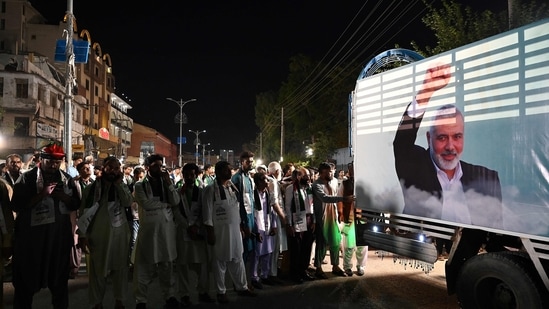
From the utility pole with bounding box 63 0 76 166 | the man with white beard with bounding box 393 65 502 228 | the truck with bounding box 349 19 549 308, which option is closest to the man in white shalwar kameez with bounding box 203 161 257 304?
the truck with bounding box 349 19 549 308

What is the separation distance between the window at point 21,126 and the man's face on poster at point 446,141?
36.1 metres

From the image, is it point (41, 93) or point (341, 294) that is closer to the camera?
point (341, 294)

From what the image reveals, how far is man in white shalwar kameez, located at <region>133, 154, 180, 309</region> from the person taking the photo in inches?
216

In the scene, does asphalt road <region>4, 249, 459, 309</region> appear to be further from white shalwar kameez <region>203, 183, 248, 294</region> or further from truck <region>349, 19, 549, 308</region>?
truck <region>349, 19, 549, 308</region>

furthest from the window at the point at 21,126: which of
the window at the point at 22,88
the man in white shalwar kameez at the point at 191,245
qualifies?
the man in white shalwar kameez at the point at 191,245

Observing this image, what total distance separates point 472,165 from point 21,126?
36.8 metres

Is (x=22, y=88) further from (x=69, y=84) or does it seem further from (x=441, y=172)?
(x=441, y=172)

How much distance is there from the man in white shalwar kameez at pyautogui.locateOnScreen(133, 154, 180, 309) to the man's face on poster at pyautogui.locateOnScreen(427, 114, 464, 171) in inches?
131

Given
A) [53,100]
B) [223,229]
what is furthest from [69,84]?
[53,100]

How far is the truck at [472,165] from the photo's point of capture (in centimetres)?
387

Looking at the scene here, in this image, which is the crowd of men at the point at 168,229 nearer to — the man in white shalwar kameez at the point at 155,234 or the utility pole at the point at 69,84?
the man in white shalwar kameez at the point at 155,234

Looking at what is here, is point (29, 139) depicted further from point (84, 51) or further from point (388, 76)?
point (388, 76)

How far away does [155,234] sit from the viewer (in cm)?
553

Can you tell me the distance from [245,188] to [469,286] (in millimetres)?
3254
